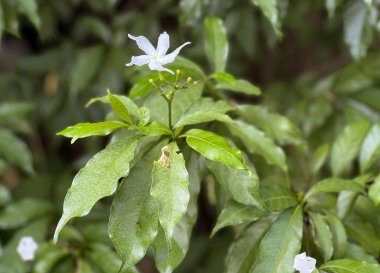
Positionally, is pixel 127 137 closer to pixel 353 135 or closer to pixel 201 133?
pixel 201 133

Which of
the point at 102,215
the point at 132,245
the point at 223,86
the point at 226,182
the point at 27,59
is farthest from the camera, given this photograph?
the point at 27,59

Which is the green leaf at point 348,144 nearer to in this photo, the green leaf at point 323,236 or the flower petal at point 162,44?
the green leaf at point 323,236

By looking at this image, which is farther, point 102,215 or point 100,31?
point 100,31

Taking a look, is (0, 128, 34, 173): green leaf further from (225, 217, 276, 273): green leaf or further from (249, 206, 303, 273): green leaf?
(249, 206, 303, 273): green leaf

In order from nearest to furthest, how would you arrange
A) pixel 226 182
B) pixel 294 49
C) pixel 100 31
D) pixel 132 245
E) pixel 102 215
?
pixel 132 245 → pixel 226 182 → pixel 102 215 → pixel 100 31 → pixel 294 49

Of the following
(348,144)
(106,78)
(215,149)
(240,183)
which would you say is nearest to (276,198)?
(240,183)

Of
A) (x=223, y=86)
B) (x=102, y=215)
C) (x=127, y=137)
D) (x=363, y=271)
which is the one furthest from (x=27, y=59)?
(x=363, y=271)
